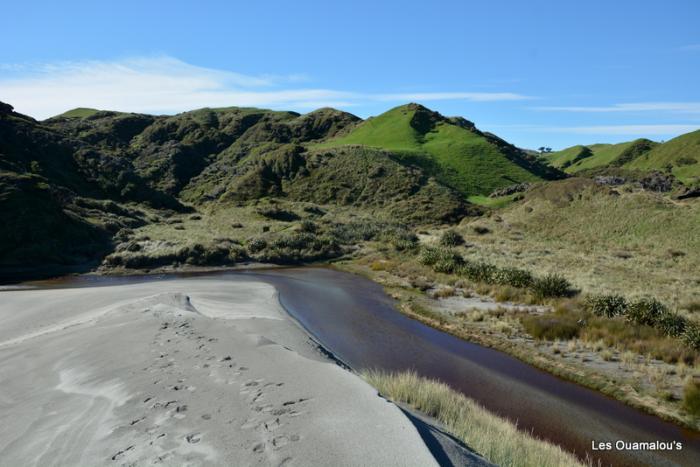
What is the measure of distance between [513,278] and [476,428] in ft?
62.1

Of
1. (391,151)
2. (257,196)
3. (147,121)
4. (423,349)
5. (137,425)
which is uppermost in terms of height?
(147,121)

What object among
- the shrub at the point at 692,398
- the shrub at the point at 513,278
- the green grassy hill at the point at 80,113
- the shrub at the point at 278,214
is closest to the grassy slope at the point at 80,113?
the green grassy hill at the point at 80,113

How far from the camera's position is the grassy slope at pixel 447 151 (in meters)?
81.8

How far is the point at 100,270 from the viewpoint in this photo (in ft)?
121

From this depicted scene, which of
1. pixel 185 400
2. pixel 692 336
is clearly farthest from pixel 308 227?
pixel 185 400

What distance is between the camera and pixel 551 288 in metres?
24.0

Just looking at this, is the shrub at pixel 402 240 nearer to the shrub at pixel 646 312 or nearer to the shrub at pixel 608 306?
the shrub at pixel 608 306

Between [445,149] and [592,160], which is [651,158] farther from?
[445,149]

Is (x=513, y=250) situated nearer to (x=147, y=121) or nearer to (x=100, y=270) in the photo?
(x=100, y=270)

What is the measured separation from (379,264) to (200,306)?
62.7 ft

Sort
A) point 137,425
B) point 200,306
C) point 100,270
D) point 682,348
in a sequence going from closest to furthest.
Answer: point 137,425, point 682,348, point 200,306, point 100,270

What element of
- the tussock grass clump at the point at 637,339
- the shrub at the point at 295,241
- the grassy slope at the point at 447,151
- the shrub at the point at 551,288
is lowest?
the tussock grass clump at the point at 637,339

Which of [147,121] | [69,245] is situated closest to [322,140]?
[147,121]

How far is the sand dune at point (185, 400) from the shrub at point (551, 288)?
14219mm
